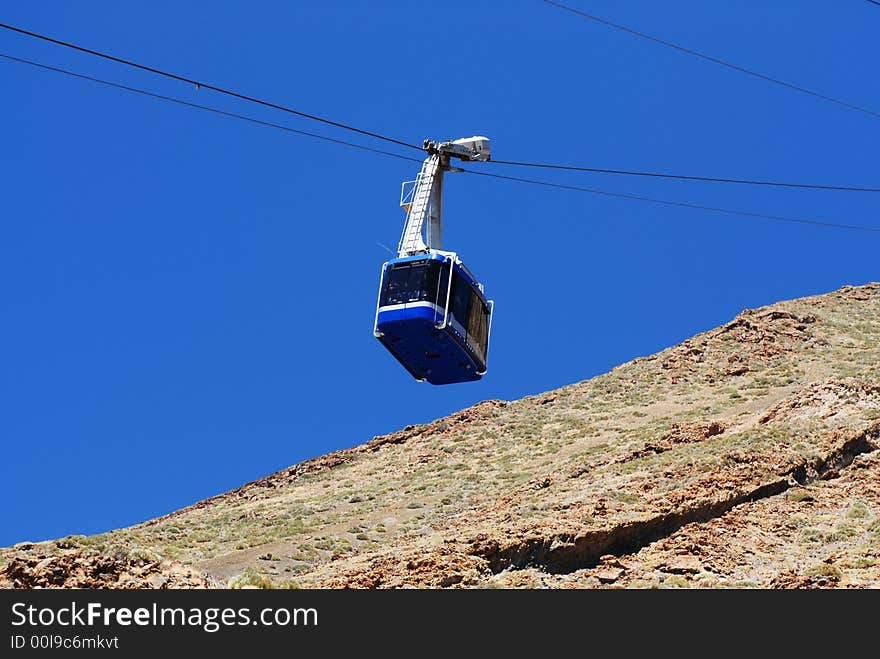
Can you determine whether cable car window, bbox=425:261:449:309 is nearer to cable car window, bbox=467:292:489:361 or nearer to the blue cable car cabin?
the blue cable car cabin

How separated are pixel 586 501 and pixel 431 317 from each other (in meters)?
8.50

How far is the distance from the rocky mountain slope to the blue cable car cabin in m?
3.91

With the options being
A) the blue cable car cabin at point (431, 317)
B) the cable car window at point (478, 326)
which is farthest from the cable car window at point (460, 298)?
the cable car window at point (478, 326)

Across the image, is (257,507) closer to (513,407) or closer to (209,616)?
(513,407)

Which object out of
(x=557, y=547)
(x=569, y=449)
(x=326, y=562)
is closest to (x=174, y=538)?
(x=326, y=562)

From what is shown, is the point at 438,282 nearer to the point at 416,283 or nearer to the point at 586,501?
the point at 416,283

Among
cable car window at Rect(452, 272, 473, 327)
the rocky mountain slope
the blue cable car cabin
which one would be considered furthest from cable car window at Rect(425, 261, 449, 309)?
the rocky mountain slope

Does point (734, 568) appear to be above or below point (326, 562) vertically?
below

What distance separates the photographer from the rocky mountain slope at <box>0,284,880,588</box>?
28.9 meters

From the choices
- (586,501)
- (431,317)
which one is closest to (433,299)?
(431,317)

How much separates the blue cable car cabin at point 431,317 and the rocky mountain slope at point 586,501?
391cm

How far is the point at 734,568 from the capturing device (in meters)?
29.2

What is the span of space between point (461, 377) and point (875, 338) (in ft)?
137

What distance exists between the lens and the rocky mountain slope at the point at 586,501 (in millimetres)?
28938
